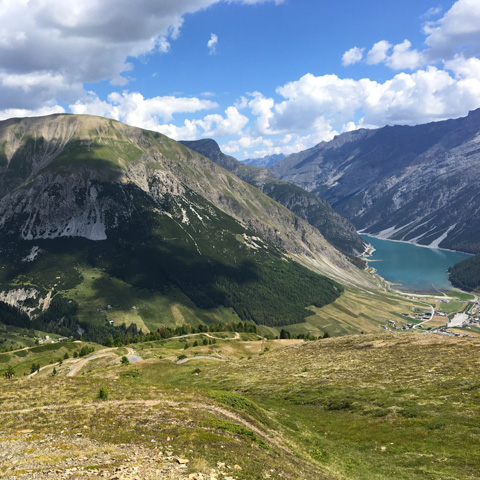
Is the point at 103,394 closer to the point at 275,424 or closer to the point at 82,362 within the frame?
the point at 275,424

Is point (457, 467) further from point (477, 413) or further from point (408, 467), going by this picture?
point (477, 413)

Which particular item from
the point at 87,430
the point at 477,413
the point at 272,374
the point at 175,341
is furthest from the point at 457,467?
the point at 175,341

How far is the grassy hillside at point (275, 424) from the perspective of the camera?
2311 centimetres

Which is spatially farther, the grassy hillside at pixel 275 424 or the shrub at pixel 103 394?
the shrub at pixel 103 394

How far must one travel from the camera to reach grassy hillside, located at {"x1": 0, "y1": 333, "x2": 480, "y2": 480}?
23.1 metres

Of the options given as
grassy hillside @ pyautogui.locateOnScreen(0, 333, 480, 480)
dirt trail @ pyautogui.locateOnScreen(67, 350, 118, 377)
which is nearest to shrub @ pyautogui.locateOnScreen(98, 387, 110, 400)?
grassy hillside @ pyautogui.locateOnScreen(0, 333, 480, 480)

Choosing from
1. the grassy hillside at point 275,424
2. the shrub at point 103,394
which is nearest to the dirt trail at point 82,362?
the grassy hillside at point 275,424

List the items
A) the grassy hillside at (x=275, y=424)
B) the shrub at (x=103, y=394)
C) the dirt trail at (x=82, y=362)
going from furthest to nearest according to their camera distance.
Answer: the dirt trail at (x=82, y=362) → the shrub at (x=103, y=394) → the grassy hillside at (x=275, y=424)

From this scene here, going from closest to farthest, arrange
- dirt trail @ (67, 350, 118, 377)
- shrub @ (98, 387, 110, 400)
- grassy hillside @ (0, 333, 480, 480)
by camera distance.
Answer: grassy hillside @ (0, 333, 480, 480), shrub @ (98, 387, 110, 400), dirt trail @ (67, 350, 118, 377)

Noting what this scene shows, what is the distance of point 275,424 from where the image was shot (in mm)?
37938

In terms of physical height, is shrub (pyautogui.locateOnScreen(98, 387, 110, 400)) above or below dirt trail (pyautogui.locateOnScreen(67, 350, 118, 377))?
above

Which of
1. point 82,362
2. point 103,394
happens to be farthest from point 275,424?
point 82,362

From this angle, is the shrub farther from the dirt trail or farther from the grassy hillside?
the dirt trail

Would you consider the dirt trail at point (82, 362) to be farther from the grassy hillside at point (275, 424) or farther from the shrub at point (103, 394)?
the shrub at point (103, 394)
